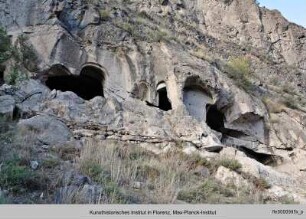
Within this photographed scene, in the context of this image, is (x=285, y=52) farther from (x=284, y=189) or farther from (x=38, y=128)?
(x=38, y=128)

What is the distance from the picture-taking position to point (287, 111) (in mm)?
14852

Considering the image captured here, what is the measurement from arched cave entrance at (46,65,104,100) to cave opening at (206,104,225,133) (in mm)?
3418

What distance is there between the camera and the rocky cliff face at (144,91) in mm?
10188

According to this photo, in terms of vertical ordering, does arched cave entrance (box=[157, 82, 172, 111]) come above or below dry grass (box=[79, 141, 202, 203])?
above

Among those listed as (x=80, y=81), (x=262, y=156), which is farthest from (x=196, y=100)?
(x=80, y=81)

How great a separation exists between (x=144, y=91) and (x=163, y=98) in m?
0.98

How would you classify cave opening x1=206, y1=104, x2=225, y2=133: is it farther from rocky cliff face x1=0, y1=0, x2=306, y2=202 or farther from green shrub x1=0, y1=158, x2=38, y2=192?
green shrub x1=0, y1=158, x2=38, y2=192

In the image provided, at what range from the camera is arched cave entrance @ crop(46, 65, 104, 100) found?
12758 mm

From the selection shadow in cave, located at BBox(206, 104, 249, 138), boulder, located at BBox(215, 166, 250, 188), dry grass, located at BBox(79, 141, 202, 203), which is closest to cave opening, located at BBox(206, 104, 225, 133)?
shadow in cave, located at BBox(206, 104, 249, 138)

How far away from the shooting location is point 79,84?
14.1 meters

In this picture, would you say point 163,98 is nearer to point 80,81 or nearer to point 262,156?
point 80,81

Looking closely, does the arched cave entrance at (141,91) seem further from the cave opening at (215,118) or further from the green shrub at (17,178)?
the green shrub at (17,178)
